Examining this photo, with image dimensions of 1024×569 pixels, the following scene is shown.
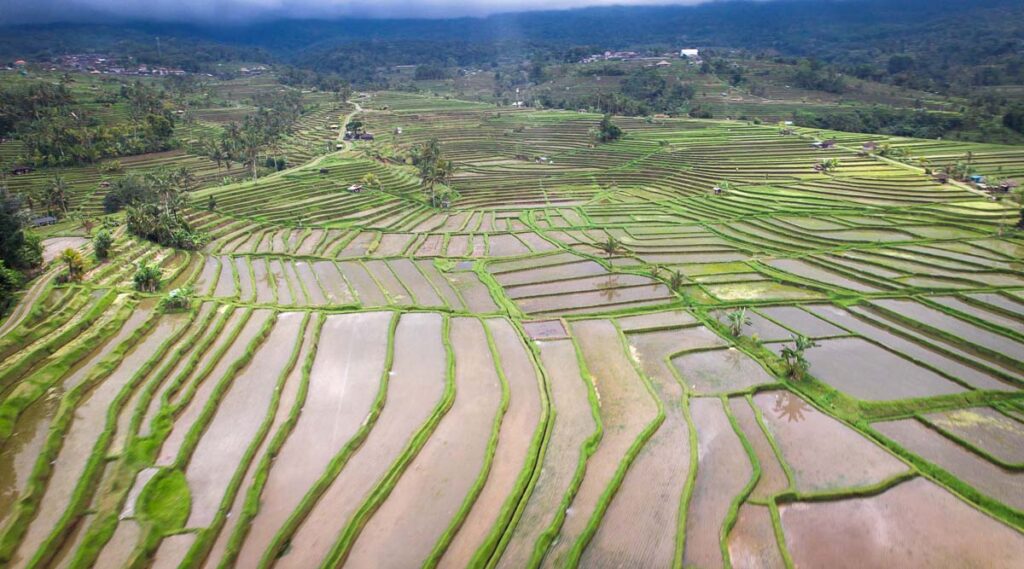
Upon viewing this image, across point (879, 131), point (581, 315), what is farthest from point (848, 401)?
point (879, 131)

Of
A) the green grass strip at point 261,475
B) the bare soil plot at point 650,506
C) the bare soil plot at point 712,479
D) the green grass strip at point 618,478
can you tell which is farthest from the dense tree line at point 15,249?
the bare soil plot at point 712,479

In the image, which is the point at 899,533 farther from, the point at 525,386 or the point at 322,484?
the point at 322,484

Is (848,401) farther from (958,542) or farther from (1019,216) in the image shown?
(1019,216)

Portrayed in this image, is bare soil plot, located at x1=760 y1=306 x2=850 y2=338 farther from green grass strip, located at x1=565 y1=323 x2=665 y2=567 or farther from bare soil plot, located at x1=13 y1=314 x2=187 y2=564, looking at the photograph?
bare soil plot, located at x1=13 y1=314 x2=187 y2=564

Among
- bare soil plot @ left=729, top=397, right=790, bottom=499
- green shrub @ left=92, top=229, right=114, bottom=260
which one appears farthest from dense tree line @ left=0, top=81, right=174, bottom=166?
bare soil plot @ left=729, top=397, right=790, bottom=499

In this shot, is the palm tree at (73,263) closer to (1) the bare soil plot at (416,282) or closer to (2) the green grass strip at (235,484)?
(2) the green grass strip at (235,484)

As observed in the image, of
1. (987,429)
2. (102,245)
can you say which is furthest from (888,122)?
(102,245)

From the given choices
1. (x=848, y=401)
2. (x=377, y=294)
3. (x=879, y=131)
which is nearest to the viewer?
(x=848, y=401)
